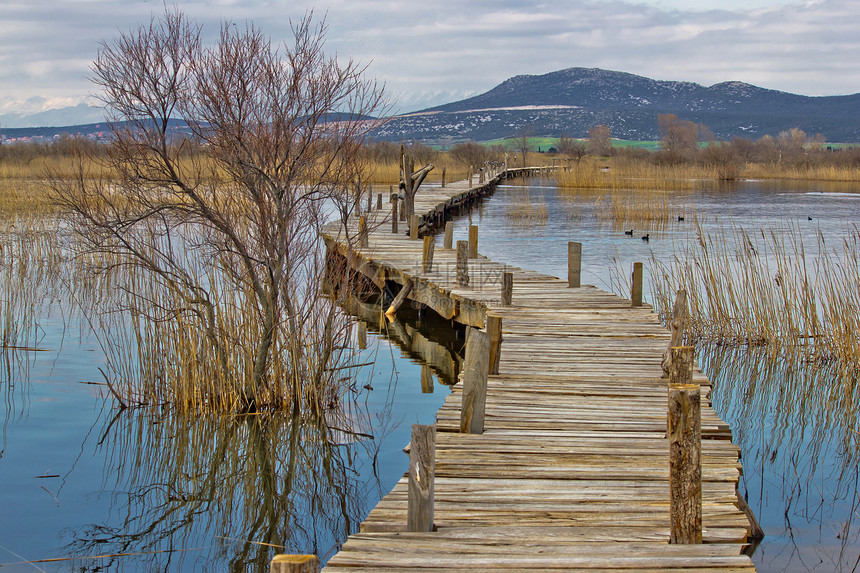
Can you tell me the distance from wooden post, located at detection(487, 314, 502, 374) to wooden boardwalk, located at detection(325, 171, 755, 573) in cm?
12

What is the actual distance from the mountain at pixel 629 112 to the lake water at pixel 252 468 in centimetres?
10291

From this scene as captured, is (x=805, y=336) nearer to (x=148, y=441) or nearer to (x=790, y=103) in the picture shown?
(x=148, y=441)

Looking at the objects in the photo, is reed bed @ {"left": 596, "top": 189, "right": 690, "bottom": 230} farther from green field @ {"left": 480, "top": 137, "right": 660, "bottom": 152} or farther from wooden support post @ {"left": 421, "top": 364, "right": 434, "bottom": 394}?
green field @ {"left": 480, "top": 137, "right": 660, "bottom": 152}

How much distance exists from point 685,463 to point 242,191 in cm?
476

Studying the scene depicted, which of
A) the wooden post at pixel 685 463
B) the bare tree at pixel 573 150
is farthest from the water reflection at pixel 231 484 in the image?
the bare tree at pixel 573 150

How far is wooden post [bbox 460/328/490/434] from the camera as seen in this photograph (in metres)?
5.24

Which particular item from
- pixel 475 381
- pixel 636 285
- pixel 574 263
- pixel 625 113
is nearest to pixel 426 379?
pixel 574 263

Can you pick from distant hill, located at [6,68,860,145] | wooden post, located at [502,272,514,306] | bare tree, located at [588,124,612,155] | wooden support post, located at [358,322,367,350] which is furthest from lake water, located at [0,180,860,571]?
distant hill, located at [6,68,860,145]

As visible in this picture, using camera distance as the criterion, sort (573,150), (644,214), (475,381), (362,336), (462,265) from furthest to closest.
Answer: (573,150) < (644,214) < (362,336) < (462,265) < (475,381)

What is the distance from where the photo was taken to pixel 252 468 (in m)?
7.29

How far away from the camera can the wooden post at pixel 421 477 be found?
12.4ft

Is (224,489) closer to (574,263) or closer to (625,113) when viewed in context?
(574,263)

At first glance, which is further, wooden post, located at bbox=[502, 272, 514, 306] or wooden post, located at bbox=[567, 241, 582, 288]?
wooden post, located at bbox=[567, 241, 582, 288]

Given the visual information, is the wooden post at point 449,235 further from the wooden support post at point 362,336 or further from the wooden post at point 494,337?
the wooden post at point 494,337
